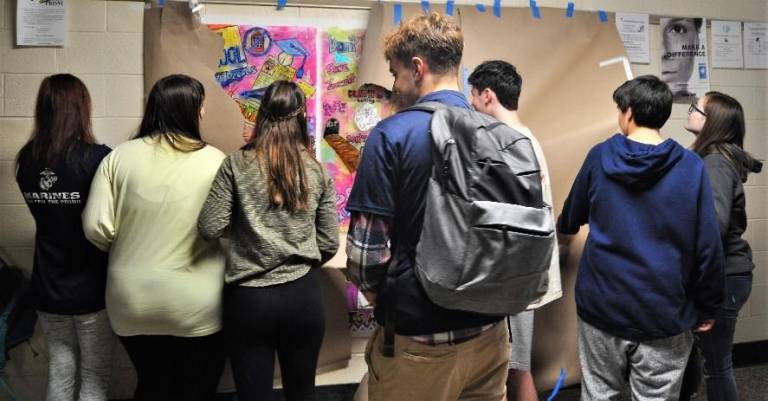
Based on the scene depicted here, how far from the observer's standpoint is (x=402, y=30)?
4.27ft

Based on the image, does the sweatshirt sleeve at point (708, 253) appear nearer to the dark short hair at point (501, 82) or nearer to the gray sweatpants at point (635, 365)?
the gray sweatpants at point (635, 365)

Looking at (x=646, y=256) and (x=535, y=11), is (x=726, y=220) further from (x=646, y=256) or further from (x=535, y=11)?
(x=535, y=11)

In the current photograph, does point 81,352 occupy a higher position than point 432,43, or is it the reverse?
point 432,43

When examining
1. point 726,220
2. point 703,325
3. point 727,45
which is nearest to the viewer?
point 703,325

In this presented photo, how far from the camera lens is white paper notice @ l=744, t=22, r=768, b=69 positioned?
308 cm

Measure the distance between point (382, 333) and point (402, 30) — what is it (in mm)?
670

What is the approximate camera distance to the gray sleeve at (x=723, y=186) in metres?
1.97

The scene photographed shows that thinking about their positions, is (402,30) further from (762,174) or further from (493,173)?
(762,174)

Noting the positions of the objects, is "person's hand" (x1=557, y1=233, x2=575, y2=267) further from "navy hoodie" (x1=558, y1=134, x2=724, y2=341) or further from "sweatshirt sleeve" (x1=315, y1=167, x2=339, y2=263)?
"sweatshirt sleeve" (x1=315, y1=167, x2=339, y2=263)

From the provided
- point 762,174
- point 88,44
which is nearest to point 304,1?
point 88,44

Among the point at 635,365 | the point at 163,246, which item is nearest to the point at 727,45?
the point at 635,365

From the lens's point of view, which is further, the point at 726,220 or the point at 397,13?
the point at 397,13

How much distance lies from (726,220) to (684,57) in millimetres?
1326

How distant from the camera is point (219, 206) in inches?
64.2
